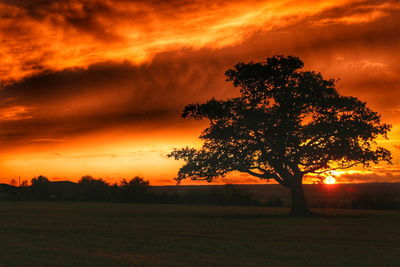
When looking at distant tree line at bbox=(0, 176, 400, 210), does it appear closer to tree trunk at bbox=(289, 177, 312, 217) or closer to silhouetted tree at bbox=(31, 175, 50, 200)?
silhouetted tree at bbox=(31, 175, 50, 200)

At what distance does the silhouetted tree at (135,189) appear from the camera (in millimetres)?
91312

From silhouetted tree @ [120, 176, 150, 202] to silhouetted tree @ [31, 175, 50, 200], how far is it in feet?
86.0

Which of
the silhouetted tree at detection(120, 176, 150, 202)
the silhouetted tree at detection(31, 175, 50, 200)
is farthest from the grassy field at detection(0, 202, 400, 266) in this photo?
the silhouetted tree at detection(31, 175, 50, 200)

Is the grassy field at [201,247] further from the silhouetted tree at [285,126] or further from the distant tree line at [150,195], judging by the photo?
the distant tree line at [150,195]

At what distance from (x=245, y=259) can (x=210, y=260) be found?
1.23 metres

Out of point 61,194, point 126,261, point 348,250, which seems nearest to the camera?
point 126,261

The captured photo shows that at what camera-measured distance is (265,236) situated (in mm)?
28047

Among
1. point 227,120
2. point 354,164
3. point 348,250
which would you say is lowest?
point 348,250

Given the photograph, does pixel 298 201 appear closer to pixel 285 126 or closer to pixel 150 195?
pixel 285 126

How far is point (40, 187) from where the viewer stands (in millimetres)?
116750

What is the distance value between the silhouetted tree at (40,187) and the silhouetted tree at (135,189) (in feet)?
86.0

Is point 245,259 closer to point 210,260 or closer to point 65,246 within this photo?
point 210,260

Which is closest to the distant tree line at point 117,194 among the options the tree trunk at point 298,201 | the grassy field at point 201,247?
the tree trunk at point 298,201

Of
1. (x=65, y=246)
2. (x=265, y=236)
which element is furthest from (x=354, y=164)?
(x=65, y=246)
